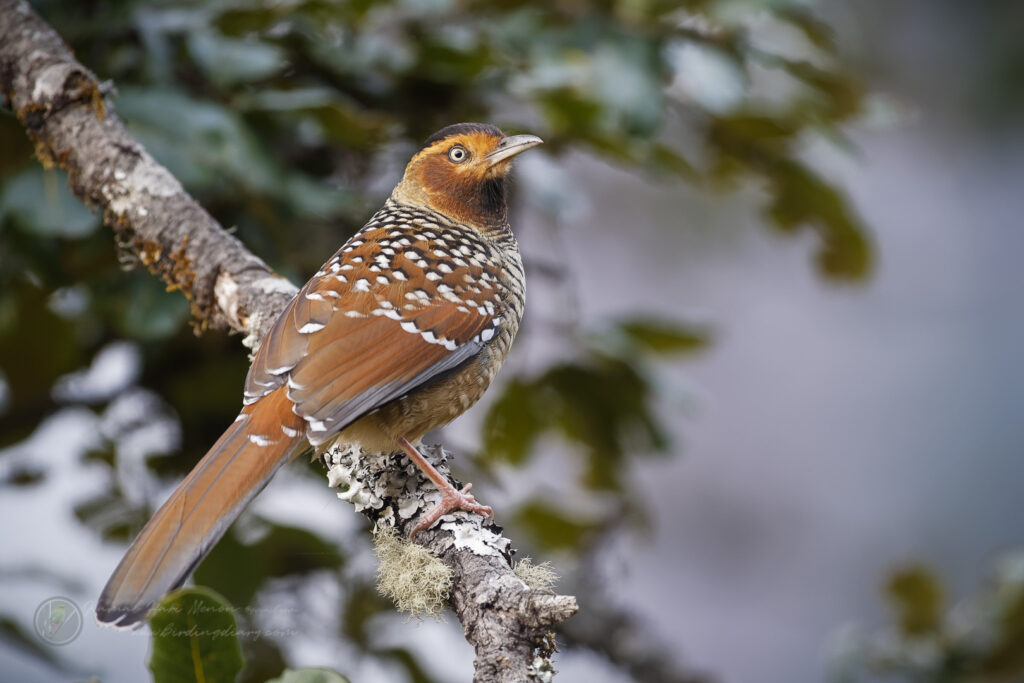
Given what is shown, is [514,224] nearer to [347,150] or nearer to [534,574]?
[347,150]

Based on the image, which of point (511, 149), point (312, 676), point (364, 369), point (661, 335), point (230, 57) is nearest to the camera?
point (312, 676)

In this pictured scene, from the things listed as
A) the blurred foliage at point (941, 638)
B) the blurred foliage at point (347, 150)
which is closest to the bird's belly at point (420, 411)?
the blurred foliage at point (347, 150)

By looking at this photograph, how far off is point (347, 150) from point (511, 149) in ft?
1.99

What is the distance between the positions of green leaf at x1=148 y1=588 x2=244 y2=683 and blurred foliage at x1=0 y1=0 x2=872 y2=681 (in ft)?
4.11

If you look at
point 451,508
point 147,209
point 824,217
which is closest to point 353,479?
point 451,508

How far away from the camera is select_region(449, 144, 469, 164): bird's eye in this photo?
2.87m

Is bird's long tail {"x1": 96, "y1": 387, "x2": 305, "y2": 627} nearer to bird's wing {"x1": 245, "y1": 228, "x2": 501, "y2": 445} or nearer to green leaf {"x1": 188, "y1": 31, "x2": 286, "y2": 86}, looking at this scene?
bird's wing {"x1": 245, "y1": 228, "x2": 501, "y2": 445}

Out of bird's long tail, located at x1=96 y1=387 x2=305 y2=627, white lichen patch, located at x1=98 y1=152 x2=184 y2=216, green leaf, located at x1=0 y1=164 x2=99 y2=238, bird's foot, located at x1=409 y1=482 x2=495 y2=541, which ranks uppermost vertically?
white lichen patch, located at x1=98 y1=152 x2=184 y2=216

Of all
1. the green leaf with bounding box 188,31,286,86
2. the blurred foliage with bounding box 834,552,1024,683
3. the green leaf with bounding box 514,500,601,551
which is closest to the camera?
the green leaf with bounding box 188,31,286,86

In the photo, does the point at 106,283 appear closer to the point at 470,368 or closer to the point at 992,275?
the point at 470,368

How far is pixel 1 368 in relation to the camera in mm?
2822

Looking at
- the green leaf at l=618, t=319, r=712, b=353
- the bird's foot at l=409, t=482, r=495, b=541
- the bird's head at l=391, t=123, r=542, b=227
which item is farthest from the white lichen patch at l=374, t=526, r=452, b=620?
the green leaf at l=618, t=319, r=712, b=353

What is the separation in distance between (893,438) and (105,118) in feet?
18.9

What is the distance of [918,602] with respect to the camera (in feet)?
11.2
